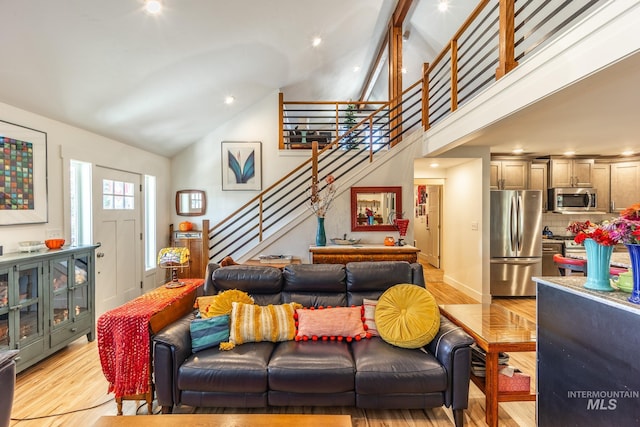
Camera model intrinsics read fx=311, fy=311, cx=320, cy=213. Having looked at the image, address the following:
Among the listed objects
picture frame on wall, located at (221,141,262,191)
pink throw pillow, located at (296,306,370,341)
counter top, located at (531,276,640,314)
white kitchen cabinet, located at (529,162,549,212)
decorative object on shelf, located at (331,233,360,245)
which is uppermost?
picture frame on wall, located at (221,141,262,191)

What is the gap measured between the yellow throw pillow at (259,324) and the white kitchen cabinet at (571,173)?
16.9ft

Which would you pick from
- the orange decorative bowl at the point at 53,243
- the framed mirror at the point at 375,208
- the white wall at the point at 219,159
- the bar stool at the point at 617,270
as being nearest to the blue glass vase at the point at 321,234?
the framed mirror at the point at 375,208

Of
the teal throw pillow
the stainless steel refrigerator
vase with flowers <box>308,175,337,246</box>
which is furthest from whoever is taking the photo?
the stainless steel refrigerator

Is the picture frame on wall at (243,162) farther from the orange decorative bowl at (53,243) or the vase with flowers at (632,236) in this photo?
the vase with flowers at (632,236)

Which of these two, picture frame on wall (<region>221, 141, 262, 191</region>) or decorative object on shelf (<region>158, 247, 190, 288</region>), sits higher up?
picture frame on wall (<region>221, 141, 262, 191</region>)

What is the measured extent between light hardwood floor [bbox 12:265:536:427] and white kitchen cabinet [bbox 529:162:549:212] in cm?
330

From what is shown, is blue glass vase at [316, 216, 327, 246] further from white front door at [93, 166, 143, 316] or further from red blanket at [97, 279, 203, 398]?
white front door at [93, 166, 143, 316]

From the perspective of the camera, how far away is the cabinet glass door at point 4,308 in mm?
2395

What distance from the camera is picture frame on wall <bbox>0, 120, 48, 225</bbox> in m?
2.75

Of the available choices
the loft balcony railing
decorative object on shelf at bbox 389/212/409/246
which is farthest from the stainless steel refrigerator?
the loft balcony railing

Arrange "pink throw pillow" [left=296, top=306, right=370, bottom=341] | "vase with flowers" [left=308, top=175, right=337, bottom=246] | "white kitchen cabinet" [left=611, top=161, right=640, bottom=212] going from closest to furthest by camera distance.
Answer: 1. "pink throw pillow" [left=296, top=306, right=370, bottom=341]
2. "vase with flowers" [left=308, top=175, right=337, bottom=246]
3. "white kitchen cabinet" [left=611, top=161, right=640, bottom=212]

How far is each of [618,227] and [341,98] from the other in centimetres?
851

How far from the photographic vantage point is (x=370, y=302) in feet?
8.38

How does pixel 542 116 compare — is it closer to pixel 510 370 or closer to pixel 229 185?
pixel 510 370
